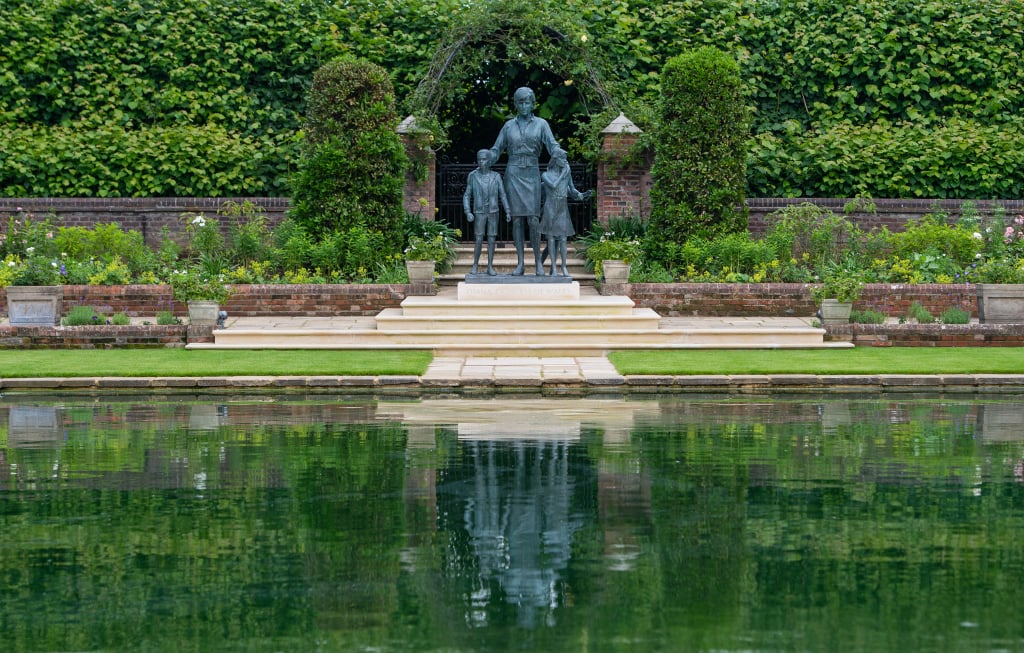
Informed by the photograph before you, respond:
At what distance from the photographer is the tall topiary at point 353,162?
77.8 ft

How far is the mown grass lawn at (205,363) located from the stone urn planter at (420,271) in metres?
3.77

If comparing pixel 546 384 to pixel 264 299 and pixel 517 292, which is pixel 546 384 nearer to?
pixel 517 292

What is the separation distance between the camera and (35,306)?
1931 centimetres

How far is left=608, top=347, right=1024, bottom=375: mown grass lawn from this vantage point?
15453mm

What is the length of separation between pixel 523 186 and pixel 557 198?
1.71 ft

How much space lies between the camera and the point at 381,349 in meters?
18.0

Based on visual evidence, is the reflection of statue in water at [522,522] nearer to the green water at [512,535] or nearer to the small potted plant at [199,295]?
the green water at [512,535]

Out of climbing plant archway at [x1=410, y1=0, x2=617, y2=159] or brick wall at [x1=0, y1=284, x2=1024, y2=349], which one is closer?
brick wall at [x1=0, y1=284, x2=1024, y2=349]

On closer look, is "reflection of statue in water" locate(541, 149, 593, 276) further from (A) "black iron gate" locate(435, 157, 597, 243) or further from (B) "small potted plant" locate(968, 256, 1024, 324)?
(B) "small potted plant" locate(968, 256, 1024, 324)

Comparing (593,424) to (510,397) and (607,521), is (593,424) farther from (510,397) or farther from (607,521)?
(607,521)

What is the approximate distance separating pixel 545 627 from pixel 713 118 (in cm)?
1858

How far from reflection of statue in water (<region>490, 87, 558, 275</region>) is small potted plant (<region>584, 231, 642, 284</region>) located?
43.1 inches

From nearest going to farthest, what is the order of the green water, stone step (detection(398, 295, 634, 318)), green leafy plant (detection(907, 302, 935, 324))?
1. the green water
2. green leafy plant (detection(907, 302, 935, 324))
3. stone step (detection(398, 295, 634, 318))

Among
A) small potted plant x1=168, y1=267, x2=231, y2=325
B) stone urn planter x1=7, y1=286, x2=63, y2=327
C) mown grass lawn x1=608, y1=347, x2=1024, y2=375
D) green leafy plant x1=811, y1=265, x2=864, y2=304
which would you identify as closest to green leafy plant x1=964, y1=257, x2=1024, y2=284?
mown grass lawn x1=608, y1=347, x2=1024, y2=375
